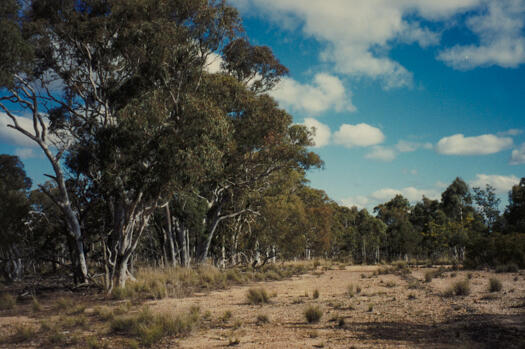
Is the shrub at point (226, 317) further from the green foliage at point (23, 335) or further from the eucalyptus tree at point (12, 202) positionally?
the eucalyptus tree at point (12, 202)

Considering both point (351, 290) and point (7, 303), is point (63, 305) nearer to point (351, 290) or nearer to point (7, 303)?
point (7, 303)

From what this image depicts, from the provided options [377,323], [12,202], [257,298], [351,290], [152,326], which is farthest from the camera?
[12,202]

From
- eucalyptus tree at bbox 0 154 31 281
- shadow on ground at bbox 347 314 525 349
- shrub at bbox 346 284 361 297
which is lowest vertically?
shrub at bbox 346 284 361 297

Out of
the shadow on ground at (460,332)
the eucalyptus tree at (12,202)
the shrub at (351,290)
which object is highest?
the eucalyptus tree at (12,202)

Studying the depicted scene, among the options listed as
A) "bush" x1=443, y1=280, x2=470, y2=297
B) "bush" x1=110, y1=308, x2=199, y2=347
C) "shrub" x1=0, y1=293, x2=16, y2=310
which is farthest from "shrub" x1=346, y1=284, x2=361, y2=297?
"shrub" x1=0, y1=293, x2=16, y2=310

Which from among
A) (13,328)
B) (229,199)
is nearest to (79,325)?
(13,328)

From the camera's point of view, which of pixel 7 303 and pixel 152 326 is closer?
pixel 152 326

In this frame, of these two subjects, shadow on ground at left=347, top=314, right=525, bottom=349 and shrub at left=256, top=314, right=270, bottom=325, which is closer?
shadow on ground at left=347, top=314, right=525, bottom=349

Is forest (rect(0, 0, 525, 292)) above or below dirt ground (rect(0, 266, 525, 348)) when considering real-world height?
above

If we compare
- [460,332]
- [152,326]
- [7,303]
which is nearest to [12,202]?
[7,303]

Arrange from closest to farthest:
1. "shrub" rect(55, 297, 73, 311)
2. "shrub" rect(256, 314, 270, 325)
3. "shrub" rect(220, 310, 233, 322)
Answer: "shrub" rect(256, 314, 270, 325) → "shrub" rect(220, 310, 233, 322) → "shrub" rect(55, 297, 73, 311)

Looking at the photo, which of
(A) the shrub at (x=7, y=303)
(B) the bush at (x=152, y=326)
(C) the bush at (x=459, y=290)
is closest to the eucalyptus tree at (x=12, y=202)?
(A) the shrub at (x=7, y=303)

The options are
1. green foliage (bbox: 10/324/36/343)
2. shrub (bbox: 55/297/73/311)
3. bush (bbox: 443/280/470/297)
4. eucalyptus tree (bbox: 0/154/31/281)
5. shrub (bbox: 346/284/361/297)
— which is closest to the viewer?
green foliage (bbox: 10/324/36/343)

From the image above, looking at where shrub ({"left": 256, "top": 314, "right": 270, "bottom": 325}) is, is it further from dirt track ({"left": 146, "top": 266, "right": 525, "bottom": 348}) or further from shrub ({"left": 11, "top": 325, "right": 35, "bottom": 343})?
shrub ({"left": 11, "top": 325, "right": 35, "bottom": 343})
